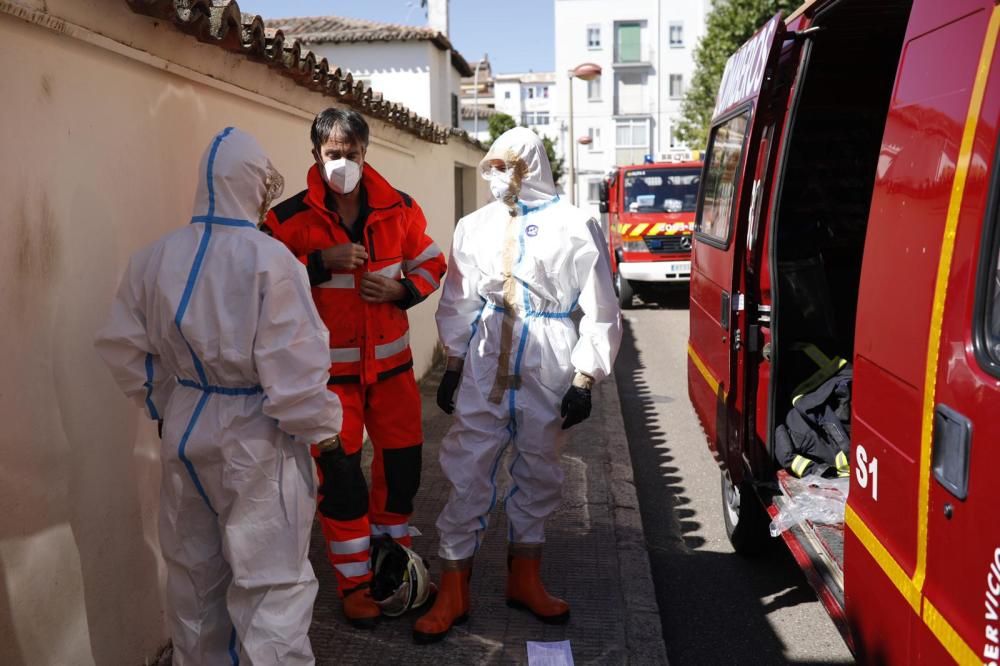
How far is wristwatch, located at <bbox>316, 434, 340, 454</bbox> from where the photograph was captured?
2775 millimetres

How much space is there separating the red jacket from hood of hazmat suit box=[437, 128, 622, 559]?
9.8 inches

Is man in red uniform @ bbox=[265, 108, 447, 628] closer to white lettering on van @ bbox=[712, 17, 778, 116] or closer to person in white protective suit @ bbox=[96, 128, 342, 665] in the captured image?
person in white protective suit @ bbox=[96, 128, 342, 665]

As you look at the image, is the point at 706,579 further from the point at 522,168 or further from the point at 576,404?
the point at 522,168

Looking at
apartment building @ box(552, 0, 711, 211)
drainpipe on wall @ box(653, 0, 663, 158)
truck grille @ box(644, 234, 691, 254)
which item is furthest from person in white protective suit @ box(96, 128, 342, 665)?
drainpipe on wall @ box(653, 0, 663, 158)

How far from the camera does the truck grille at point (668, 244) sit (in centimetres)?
1410

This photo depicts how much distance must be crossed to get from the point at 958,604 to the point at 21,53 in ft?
8.61

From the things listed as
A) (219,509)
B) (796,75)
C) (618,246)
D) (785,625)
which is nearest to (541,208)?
(796,75)

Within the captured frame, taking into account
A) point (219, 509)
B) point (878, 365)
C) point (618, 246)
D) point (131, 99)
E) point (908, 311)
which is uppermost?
point (131, 99)

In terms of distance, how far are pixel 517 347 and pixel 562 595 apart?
1.11 meters

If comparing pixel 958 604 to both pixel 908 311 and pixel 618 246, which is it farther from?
pixel 618 246

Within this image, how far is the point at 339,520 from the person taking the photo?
3.50 m

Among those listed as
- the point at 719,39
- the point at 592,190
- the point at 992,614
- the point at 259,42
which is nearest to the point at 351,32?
the point at 719,39

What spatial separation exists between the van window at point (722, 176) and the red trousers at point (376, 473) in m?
1.59

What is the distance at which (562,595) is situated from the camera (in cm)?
389
